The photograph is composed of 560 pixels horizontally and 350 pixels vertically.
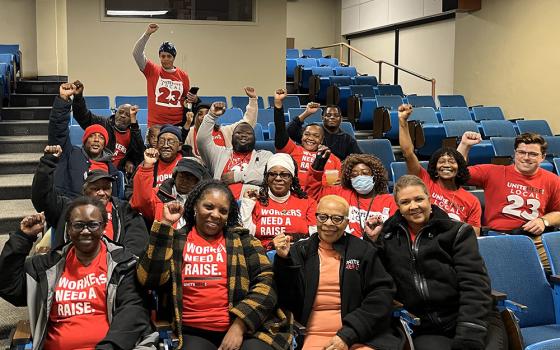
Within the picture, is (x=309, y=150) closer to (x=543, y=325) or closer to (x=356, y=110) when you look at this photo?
(x=543, y=325)

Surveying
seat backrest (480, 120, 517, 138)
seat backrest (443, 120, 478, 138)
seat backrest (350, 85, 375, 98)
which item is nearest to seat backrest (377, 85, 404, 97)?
seat backrest (350, 85, 375, 98)

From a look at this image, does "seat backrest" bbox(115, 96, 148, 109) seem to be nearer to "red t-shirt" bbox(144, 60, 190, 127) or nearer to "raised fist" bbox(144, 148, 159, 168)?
"red t-shirt" bbox(144, 60, 190, 127)

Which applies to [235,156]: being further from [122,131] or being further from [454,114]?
[454,114]

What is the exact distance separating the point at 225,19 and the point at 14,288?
589 cm

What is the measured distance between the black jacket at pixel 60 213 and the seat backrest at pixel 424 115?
15.2 feet

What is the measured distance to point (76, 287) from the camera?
230cm

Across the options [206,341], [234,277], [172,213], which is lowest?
[206,341]

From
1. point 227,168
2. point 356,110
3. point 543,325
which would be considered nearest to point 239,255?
point 543,325

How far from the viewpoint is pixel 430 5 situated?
10.7 metres

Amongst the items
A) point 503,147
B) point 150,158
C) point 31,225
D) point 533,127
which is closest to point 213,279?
point 31,225

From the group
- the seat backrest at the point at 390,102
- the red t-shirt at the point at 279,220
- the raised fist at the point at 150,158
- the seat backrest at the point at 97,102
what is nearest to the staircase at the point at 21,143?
the seat backrest at the point at 97,102

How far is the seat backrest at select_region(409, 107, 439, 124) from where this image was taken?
700 cm

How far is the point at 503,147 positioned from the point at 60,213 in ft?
13.9

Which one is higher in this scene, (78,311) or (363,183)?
(363,183)
